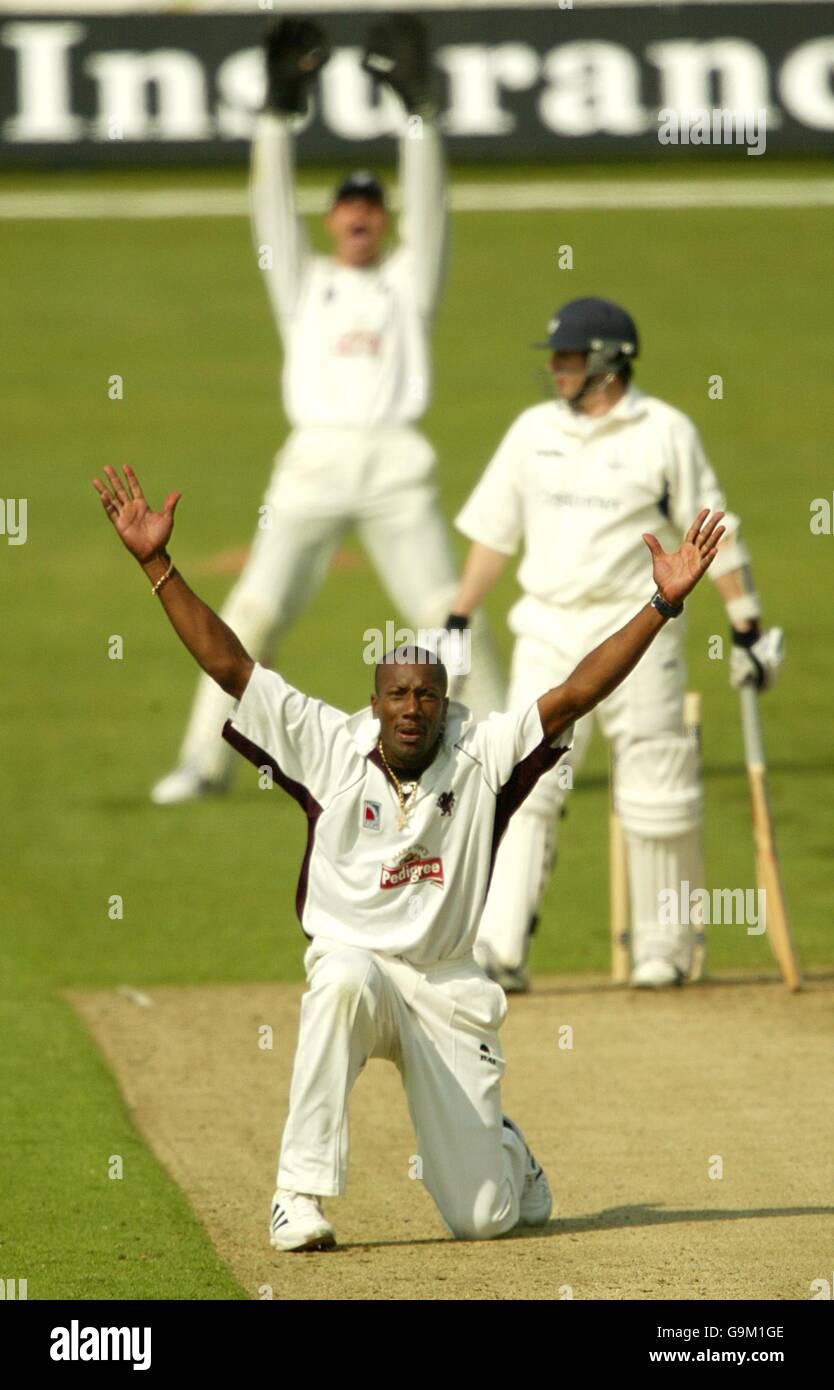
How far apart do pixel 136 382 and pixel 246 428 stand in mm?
1679

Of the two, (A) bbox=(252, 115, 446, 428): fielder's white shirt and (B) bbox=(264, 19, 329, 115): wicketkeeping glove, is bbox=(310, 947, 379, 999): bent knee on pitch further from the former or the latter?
(B) bbox=(264, 19, 329, 115): wicketkeeping glove

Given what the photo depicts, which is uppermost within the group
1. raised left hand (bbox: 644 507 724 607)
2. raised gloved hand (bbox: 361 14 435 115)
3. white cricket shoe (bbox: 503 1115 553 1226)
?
raised gloved hand (bbox: 361 14 435 115)

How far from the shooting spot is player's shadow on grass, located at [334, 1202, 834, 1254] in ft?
22.1

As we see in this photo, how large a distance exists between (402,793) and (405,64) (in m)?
6.00

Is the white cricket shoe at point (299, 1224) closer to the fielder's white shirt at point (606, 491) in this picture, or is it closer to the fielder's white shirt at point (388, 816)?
the fielder's white shirt at point (388, 816)

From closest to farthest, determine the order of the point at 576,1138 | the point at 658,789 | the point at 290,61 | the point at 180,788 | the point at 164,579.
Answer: the point at 164,579 → the point at 576,1138 → the point at 658,789 → the point at 290,61 → the point at 180,788

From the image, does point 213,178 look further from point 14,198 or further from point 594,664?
point 594,664

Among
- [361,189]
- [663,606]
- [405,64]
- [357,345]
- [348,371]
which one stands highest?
[405,64]

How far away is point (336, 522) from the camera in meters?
12.1

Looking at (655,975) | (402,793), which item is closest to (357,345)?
(655,975)

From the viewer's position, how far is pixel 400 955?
21.9 feet

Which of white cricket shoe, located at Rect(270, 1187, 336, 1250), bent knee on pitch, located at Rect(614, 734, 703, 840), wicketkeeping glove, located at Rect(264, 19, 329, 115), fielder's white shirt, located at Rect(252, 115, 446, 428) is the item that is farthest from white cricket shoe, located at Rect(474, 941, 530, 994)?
wicketkeeping glove, located at Rect(264, 19, 329, 115)

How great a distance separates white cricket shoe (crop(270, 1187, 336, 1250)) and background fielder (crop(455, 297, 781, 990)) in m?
2.74

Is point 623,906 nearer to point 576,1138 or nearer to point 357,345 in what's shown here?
point 576,1138
